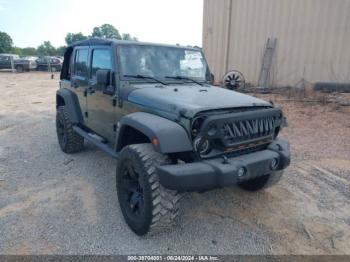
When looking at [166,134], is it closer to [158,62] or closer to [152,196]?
[152,196]

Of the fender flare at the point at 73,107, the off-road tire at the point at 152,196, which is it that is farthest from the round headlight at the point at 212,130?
the fender flare at the point at 73,107

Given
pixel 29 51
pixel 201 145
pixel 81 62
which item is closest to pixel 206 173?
pixel 201 145

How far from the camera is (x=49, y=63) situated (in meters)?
28.4

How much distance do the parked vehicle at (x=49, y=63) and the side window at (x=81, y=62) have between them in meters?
25.4

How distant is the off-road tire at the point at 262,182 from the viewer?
3627mm

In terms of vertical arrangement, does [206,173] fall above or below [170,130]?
below

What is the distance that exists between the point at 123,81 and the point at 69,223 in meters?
1.70

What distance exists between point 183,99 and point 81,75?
2.49 metres

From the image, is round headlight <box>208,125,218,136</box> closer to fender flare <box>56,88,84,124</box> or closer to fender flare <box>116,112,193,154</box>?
fender flare <box>116,112,193,154</box>

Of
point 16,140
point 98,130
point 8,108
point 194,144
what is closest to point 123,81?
point 98,130

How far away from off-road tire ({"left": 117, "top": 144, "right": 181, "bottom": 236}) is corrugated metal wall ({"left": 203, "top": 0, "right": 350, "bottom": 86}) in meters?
9.73

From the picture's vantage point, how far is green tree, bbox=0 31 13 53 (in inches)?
2258

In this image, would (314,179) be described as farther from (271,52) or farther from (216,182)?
(271,52)

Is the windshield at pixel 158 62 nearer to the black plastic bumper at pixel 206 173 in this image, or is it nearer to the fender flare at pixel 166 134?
the fender flare at pixel 166 134
